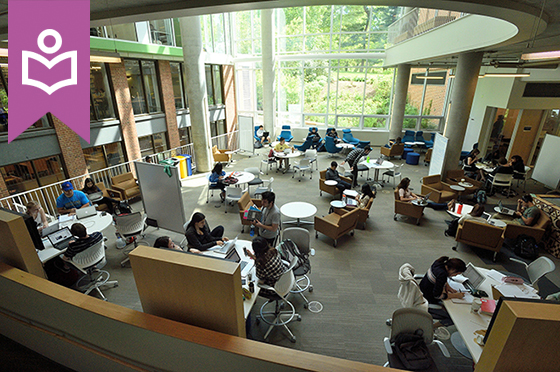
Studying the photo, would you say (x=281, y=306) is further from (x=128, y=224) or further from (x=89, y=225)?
(x=89, y=225)

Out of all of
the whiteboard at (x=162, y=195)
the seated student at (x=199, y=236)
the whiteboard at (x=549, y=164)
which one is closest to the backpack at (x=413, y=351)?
the seated student at (x=199, y=236)

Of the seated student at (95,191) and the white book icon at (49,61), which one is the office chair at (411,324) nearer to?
the white book icon at (49,61)

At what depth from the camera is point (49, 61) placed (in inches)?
81.2

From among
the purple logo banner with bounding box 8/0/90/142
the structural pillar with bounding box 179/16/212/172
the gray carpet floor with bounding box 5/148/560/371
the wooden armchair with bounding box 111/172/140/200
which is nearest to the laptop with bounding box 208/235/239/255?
the gray carpet floor with bounding box 5/148/560/371

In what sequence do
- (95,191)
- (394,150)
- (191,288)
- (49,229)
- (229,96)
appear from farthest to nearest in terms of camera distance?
(229,96) < (394,150) < (95,191) < (49,229) < (191,288)

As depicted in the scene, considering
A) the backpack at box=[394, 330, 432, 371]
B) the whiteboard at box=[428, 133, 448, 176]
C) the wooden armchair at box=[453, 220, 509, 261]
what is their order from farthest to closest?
the whiteboard at box=[428, 133, 448, 176] < the wooden armchair at box=[453, 220, 509, 261] < the backpack at box=[394, 330, 432, 371]

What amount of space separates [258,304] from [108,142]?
8.58 meters

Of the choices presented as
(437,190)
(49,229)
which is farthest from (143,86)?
(437,190)

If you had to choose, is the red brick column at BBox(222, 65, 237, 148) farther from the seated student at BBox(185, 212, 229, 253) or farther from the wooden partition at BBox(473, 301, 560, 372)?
the wooden partition at BBox(473, 301, 560, 372)

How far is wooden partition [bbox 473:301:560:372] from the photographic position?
1965mm

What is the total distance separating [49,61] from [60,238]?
4127mm

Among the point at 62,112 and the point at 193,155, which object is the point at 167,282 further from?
the point at 193,155

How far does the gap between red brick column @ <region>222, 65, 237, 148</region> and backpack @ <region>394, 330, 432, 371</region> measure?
48.9 ft

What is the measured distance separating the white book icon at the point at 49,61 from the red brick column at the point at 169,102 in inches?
424
